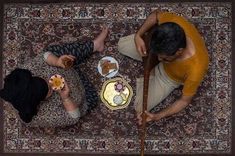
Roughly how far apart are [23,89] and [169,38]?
0.58 metres

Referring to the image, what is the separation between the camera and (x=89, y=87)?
2.23 metres

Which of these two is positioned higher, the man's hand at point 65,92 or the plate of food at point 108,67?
the plate of food at point 108,67

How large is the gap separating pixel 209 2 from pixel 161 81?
505 millimetres

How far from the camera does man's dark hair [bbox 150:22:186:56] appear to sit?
1.60 m

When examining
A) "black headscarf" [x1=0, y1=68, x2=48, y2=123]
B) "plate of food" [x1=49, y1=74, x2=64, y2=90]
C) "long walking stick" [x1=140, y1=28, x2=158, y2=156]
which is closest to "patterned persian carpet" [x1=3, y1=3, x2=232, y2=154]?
"long walking stick" [x1=140, y1=28, x2=158, y2=156]

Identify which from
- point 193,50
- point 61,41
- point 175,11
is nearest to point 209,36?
point 175,11

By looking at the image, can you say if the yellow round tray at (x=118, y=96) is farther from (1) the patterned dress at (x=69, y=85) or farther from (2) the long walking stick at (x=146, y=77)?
(2) the long walking stick at (x=146, y=77)

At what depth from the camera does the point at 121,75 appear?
228cm

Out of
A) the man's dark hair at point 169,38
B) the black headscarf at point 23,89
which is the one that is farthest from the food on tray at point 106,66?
the man's dark hair at point 169,38

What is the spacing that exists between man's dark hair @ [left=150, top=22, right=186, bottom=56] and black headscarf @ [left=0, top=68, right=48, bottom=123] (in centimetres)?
49

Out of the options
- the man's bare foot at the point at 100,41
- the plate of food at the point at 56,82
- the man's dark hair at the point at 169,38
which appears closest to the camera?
the man's dark hair at the point at 169,38

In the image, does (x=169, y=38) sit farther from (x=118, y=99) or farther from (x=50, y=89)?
(x=118, y=99)

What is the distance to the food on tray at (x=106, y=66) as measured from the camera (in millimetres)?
2273

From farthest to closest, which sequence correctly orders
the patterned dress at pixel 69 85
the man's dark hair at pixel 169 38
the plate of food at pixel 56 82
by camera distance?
the patterned dress at pixel 69 85, the plate of food at pixel 56 82, the man's dark hair at pixel 169 38
